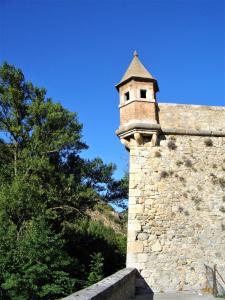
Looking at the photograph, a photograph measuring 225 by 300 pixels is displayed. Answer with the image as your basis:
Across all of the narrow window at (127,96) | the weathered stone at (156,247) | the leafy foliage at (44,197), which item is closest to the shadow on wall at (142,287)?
Result: the weathered stone at (156,247)

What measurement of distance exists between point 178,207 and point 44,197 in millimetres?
7462

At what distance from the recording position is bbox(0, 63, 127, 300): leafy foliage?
12.6 m

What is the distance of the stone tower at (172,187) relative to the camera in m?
10.9

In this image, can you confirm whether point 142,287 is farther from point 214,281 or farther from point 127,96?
point 127,96

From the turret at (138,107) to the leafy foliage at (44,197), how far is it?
500 centimetres

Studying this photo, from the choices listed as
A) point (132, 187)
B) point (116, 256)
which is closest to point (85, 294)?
point (132, 187)

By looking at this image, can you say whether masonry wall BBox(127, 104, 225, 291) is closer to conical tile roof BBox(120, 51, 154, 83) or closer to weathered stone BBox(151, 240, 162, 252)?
weathered stone BBox(151, 240, 162, 252)

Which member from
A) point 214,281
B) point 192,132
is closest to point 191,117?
point 192,132

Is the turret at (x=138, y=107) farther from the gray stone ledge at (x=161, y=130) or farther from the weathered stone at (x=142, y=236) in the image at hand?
the weathered stone at (x=142, y=236)

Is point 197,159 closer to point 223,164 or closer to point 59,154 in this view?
point 223,164

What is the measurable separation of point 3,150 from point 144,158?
8889 mm

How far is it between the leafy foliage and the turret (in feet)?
16.4

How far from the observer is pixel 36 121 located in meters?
18.2

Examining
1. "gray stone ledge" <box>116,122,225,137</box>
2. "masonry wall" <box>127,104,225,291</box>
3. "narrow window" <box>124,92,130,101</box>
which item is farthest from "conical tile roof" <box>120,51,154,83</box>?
"gray stone ledge" <box>116,122,225,137</box>
